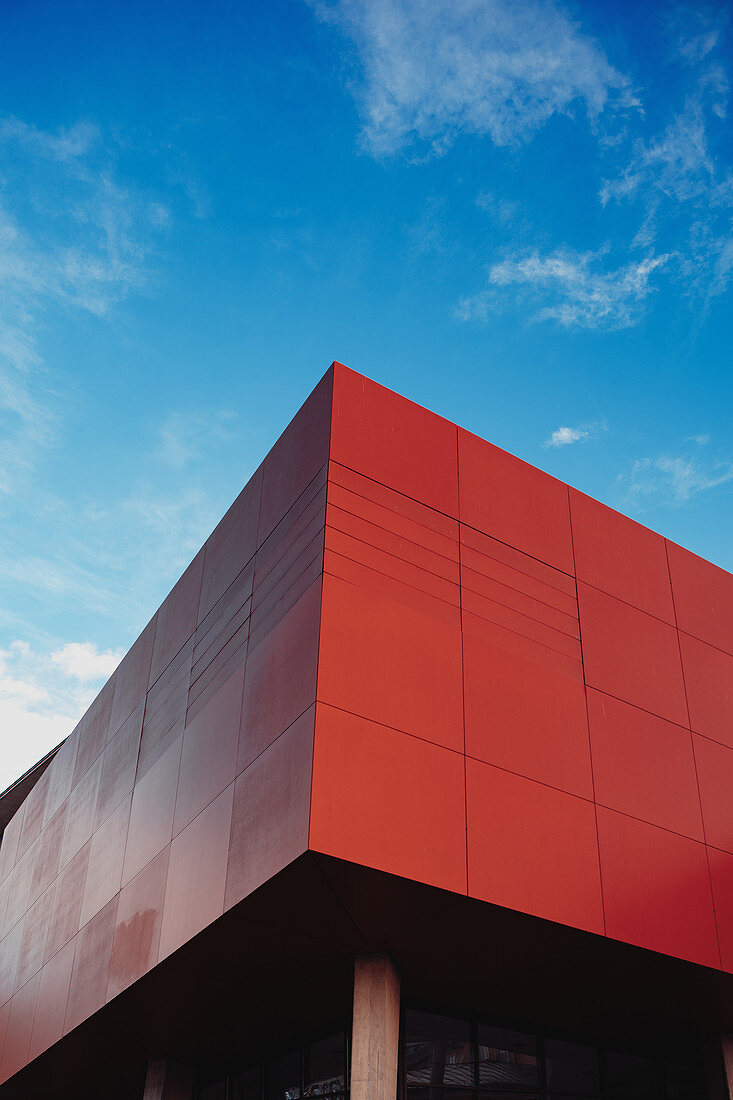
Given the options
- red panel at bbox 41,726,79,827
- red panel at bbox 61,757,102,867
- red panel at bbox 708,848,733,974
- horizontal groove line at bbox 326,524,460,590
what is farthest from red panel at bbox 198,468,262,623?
red panel at bbox 41,726,79,827

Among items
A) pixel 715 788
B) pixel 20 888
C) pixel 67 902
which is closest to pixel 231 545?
pixel 715 788

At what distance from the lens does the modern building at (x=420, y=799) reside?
1167cm

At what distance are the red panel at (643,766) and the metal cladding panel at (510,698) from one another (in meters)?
0.03

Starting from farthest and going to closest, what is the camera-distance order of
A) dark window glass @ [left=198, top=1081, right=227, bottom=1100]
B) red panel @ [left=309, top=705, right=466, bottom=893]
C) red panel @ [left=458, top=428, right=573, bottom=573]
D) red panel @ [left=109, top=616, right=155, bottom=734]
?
red panel @ [left=109, top=616, right=155, bottom=734], dark window glass @ [left=198, top=1081, right=227, bottom=1100], red panel @ [left=458, top=428, right=573, bottom=573], red panel @ [left=309, top=705, right=466, bottom=893]

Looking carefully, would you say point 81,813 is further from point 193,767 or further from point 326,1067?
point 326,1067

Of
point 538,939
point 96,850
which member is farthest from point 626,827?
point 96,850

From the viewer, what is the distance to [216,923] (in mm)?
12305

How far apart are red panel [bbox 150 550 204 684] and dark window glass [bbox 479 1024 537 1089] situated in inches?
301

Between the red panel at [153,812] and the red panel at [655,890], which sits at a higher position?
the red panel at [153,812]

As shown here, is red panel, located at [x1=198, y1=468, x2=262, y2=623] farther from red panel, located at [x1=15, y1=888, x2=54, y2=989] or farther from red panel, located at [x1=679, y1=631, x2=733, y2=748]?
red panel, located at [x1=15, y1=888, x2=54, y2=989]

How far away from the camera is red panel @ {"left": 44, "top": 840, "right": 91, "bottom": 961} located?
19.0 meters

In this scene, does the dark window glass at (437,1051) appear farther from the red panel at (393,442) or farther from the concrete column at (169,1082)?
the red panel at (393,442)

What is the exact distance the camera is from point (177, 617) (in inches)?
709

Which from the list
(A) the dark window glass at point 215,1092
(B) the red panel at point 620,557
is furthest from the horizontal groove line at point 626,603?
(A) the dark window glass at point 215,1092
